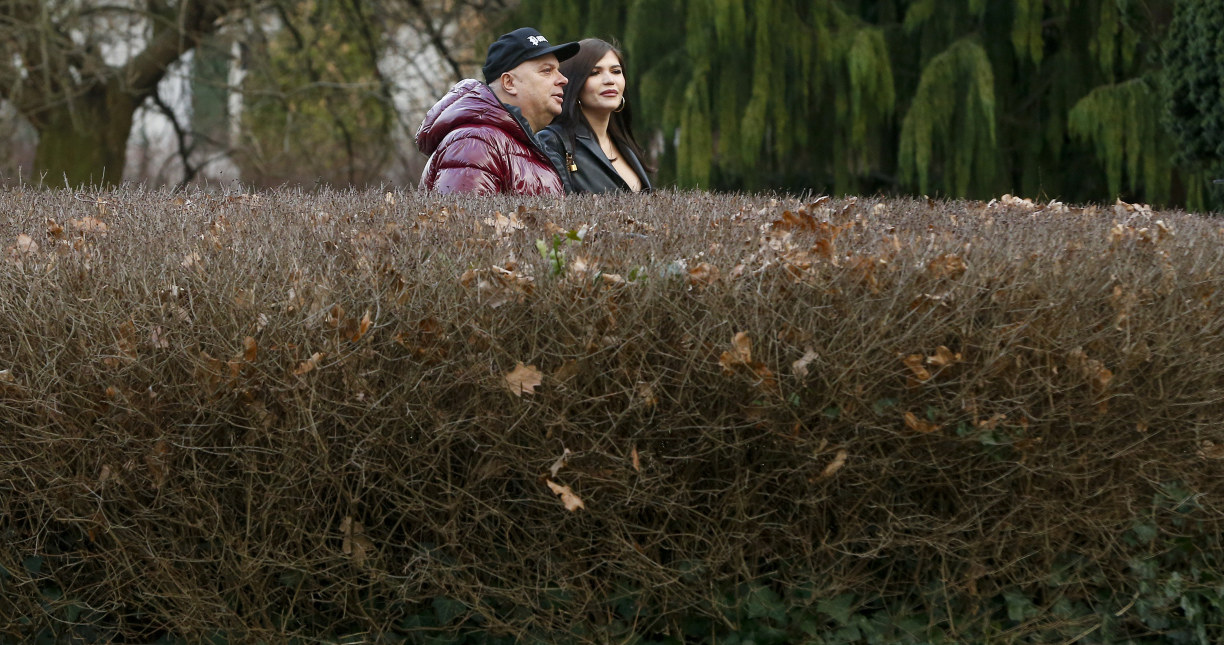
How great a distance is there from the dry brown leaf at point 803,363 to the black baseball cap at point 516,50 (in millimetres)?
2717

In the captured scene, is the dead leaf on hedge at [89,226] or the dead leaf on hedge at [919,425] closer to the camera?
the dead leaf on hedge at [919,425]

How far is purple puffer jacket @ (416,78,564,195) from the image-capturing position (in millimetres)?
5062

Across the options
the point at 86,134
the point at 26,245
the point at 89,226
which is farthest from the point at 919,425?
the point at 86,134

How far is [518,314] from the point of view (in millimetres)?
2939

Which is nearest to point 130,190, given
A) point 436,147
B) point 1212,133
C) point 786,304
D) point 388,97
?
point 436,147

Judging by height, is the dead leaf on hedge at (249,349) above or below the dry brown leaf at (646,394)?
above

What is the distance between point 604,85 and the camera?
557 cm

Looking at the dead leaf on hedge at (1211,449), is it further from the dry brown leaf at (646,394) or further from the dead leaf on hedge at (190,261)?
the dead leaf on hedge at (190,261)

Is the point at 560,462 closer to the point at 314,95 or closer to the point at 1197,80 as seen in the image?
the point at 1197,80

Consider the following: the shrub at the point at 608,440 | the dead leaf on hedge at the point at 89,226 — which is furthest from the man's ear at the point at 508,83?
the shrub at the point at 608,440

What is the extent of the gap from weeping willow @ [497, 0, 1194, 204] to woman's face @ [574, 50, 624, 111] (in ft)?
16.0

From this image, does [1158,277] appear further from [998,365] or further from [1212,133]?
[1212,133]

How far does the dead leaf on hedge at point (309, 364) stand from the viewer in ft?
9.43

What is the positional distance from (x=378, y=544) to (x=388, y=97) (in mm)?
13918
